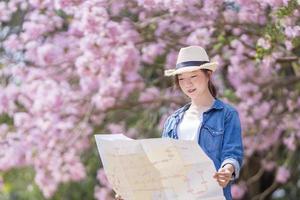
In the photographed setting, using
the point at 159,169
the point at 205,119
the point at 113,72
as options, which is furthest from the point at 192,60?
the point at 113,72

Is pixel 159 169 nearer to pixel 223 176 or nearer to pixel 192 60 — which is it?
pixel 223 176

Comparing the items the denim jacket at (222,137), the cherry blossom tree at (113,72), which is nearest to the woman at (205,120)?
the denim jacket at (222,137)

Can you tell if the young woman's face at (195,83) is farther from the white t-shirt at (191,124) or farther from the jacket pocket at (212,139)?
the jacket pocket at (212,139)

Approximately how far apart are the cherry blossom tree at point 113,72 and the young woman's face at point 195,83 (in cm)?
209

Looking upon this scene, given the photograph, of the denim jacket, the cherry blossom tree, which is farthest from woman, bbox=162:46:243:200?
the cherry blossom tree

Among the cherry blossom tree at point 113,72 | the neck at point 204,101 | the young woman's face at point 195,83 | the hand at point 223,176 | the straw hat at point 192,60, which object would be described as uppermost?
the straw hat at point 192,60

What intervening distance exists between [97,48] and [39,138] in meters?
0.87

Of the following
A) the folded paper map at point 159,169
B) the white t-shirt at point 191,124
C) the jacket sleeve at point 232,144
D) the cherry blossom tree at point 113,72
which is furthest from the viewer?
the cherry blossom tree at point 113,72

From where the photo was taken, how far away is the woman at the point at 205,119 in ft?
9.86

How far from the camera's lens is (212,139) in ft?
9.95

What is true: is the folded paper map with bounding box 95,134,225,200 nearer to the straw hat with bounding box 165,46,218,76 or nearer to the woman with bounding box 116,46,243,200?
the woman with bounding box 116,46,243,200

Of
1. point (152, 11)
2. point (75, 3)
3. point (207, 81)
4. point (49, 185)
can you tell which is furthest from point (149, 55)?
point (207, 81)

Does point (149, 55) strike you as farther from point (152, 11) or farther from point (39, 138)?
point (39, 138)

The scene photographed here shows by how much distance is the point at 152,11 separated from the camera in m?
5.93
